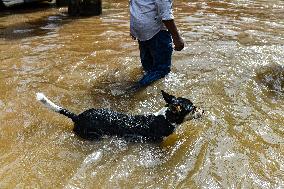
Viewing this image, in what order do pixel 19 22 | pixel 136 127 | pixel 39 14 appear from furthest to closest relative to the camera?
pixel 39 14 < pixel 19 22 < pixel 136 127

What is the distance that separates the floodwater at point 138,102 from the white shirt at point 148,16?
0.86 metres

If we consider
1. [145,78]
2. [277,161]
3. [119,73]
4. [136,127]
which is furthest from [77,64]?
[277,161]

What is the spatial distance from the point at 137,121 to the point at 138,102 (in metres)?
1.12

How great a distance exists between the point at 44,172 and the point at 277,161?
236 cm

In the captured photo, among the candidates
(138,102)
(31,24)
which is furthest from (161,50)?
(31,24)

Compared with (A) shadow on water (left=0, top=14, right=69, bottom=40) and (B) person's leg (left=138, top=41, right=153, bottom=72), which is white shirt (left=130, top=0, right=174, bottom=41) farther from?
(A) shadow on water (left=0, top=14, right=69, bottom=40)

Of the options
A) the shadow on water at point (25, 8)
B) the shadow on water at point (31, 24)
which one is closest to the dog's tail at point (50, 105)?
the shadow on water at point (31, 24)

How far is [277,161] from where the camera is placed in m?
3.89

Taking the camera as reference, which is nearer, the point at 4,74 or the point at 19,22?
the point at 4,74

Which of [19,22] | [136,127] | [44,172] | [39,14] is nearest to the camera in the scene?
[44,172]

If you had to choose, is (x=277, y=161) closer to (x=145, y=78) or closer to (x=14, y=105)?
(x=145, y=78)

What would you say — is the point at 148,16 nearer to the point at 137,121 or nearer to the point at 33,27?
the point at 137,121

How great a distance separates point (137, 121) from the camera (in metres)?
4.12

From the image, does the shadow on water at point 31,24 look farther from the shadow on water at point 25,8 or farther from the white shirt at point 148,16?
the white shirt at point 148,16
